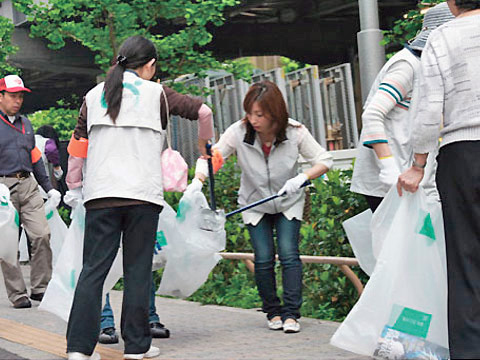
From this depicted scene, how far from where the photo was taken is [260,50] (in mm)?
18203

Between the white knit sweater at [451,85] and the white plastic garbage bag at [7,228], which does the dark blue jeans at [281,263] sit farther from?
the white knit sweater at [451,85]

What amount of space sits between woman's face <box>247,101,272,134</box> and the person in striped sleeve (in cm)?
110

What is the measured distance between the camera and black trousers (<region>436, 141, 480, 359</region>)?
3275 millimetres

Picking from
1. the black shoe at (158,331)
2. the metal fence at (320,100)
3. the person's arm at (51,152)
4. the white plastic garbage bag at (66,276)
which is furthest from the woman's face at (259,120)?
the metal fence at (320,100)

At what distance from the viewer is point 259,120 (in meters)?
5.30

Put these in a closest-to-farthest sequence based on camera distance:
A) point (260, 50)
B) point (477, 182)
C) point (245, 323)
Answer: point (477, 182) < point (245, 323) < point (260, 50)

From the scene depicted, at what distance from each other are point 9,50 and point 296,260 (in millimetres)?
9563

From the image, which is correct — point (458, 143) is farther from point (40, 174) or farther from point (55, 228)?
point (40, 174)

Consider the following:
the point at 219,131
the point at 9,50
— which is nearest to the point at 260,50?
the point at 219,131

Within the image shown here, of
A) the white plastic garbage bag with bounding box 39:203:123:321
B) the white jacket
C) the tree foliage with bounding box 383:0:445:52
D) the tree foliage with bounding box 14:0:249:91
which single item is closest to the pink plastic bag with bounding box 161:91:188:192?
the white plastic garbage bag with bounding box 39:203:123:321

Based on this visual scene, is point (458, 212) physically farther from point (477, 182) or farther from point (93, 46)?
point (93, 46)

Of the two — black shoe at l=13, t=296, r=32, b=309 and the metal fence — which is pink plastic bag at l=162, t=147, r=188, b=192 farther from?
the metal fence

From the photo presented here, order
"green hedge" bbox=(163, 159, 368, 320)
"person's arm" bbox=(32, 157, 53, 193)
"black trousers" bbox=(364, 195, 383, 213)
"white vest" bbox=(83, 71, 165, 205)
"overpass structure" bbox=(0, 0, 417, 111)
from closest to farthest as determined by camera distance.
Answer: "white vest" bbox=(83, 71, 165, 205) < "black trousers" bbox=(364, 195, 383, 213) < "green hedge" bbox=(163, 159, 368, 320) < "person's arm" bbox=(32, 157, 53, 193) < "overpass structure" bbox=(0, 0, 417, 111)

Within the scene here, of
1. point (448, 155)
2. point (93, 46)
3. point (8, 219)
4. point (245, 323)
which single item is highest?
point (93, 46)
